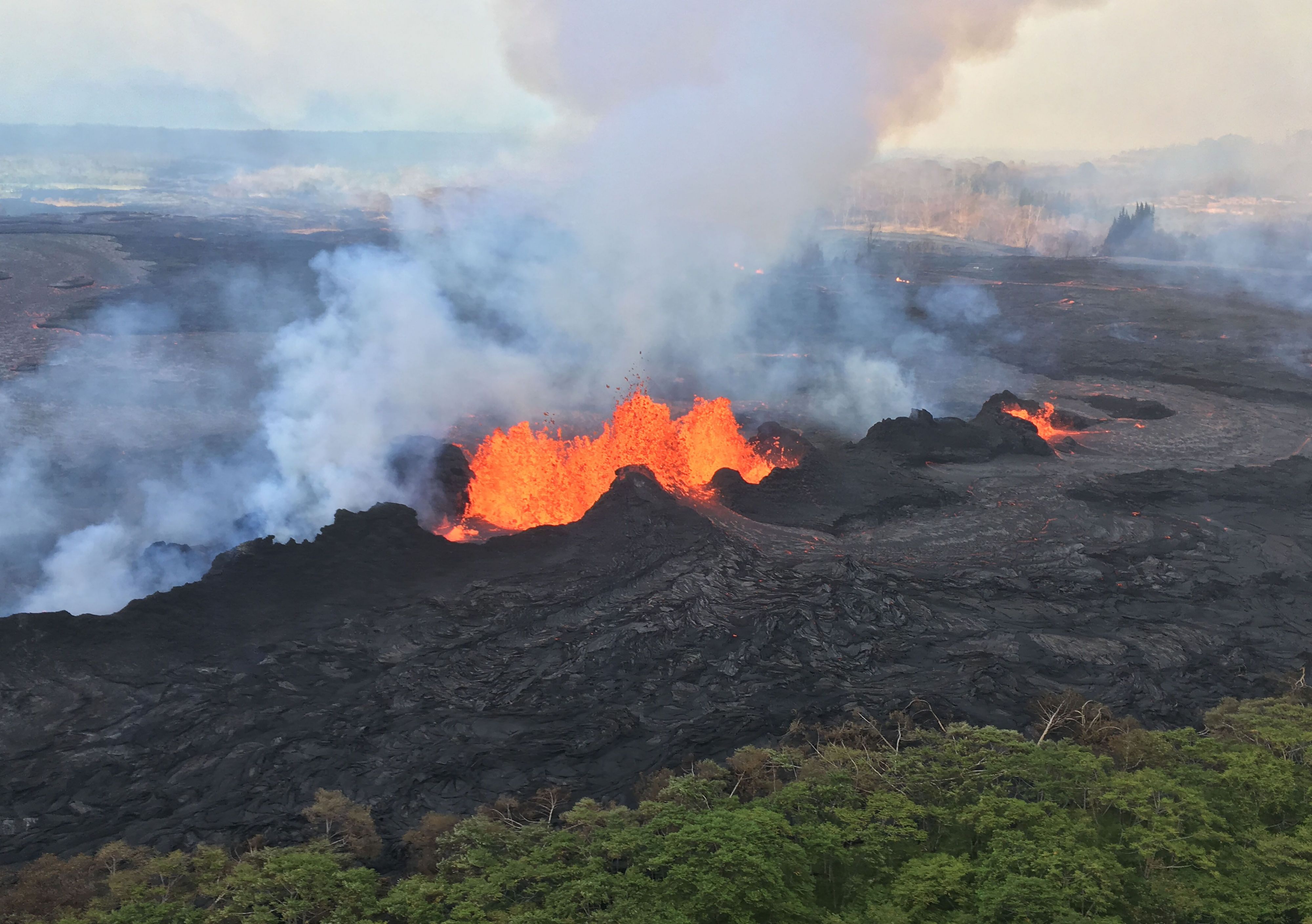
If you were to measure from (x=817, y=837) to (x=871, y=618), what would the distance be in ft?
35.4

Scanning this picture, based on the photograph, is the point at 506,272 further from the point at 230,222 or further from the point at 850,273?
the point at 230,222

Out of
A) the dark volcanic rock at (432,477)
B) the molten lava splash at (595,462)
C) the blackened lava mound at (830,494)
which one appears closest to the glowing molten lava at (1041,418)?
the blackened lava mound at (830,494)

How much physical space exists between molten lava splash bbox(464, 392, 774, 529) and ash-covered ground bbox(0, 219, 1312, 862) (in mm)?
3482

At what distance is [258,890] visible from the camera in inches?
557

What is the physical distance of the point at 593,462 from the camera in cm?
3491

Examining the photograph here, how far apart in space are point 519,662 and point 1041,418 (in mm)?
36600

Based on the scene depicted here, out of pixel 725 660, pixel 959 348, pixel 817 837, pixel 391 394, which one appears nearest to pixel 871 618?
pixel 725 660

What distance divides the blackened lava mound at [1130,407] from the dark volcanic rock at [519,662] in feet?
78.2

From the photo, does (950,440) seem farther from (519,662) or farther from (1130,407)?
(519,662)

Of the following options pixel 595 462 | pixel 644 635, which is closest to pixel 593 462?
pixel 595 462

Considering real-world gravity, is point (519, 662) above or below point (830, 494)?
below

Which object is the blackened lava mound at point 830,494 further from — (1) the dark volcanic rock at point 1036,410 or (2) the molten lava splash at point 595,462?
(1) the dark volcanic rock at point 1036,410

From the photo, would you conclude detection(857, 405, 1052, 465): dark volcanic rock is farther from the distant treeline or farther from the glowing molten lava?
the distant treeline

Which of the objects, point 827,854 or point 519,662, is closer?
point 827,854
